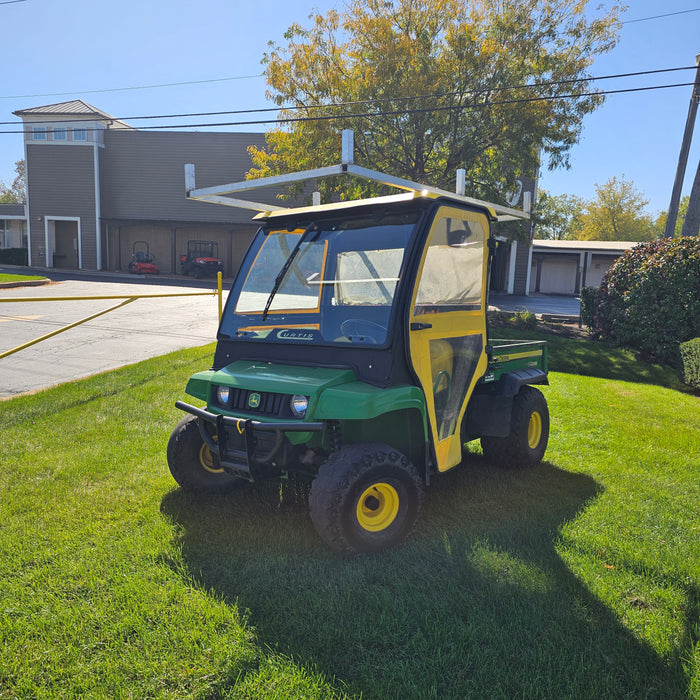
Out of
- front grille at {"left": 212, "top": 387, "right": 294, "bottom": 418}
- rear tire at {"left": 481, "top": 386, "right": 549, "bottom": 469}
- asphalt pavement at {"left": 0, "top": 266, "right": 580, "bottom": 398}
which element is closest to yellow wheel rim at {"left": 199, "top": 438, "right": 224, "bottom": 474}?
front grille at {"left": 212, "top": 387, "right": 294, "bottom": 418}

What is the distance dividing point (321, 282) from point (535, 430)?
2485 millimetres

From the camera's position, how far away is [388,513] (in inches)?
147

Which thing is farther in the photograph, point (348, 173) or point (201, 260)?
point (201, 260)

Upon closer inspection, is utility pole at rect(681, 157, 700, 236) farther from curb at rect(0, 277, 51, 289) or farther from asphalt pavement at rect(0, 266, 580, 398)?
curb at rect(0, 277, 51, 289)

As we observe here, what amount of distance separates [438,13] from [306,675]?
57.6ft

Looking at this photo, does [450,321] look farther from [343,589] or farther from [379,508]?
[343,589]

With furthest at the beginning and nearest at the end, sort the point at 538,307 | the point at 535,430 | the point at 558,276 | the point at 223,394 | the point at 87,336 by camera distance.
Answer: the point at 558,276 < the point at 538,307 < the point at 87,336 < the point at 535,430 < the point at 223,394

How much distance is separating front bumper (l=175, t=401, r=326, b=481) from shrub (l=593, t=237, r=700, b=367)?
9544mm

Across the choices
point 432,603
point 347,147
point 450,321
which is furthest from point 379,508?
point 347,147

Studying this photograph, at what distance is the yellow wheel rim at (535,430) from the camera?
17.7 ft

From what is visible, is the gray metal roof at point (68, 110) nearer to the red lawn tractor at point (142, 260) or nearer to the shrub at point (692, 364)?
the red lawn tractor at point (142, 260)

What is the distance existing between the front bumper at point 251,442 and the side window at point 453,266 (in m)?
1.15

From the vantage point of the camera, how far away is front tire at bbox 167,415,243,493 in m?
4.33

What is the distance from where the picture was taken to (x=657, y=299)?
11.5 meters
